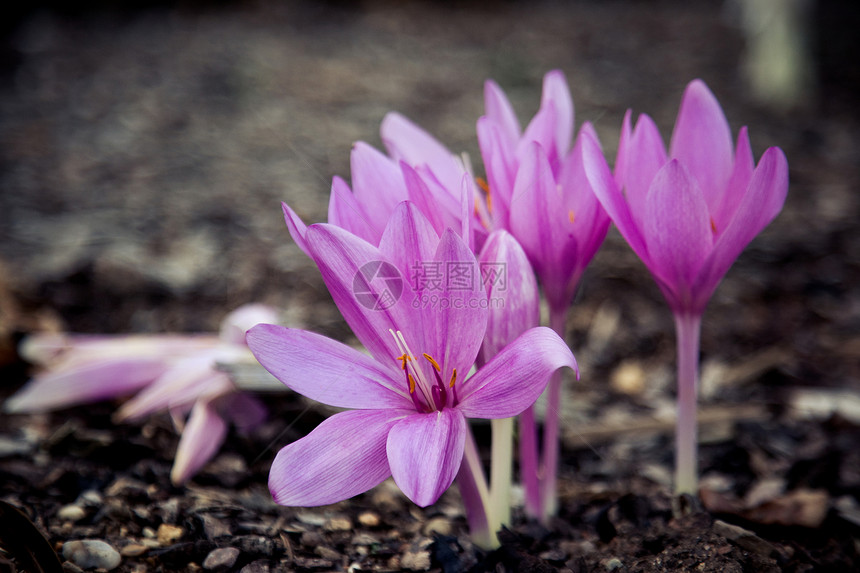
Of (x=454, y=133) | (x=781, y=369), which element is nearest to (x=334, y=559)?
(x=781, y=369)

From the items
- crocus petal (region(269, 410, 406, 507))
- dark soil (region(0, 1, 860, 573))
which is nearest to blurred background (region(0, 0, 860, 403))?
dark soil (region(0, 1, 860, 573))

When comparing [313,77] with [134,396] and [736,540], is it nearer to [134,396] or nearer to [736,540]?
[134,396]

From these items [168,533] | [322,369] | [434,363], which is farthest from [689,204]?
[168,533]

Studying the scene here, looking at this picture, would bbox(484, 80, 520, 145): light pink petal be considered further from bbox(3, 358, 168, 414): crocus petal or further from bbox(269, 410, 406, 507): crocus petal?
bbox(3, 358, 168, 414): crocus petal

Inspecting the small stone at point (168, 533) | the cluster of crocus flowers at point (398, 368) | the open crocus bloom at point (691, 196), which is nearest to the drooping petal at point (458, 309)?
the cluster of crocus flowers at point (398, 368)

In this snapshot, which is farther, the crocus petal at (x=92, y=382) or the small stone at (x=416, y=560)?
the crocus petal at (x=92, y=382)

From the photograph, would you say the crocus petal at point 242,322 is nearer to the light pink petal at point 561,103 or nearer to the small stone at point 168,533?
the small stone at point 168,533

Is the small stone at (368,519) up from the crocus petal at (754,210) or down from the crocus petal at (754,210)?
down

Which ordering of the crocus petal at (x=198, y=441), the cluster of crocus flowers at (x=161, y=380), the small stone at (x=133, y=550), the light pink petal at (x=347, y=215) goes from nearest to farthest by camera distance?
the light pink petal at (x=347, y=215)
the small stone at (x=133, y=550)
the crocus petal at (x=198, y=441)
the cluster of crocus flowers at (x=161, y=380)
